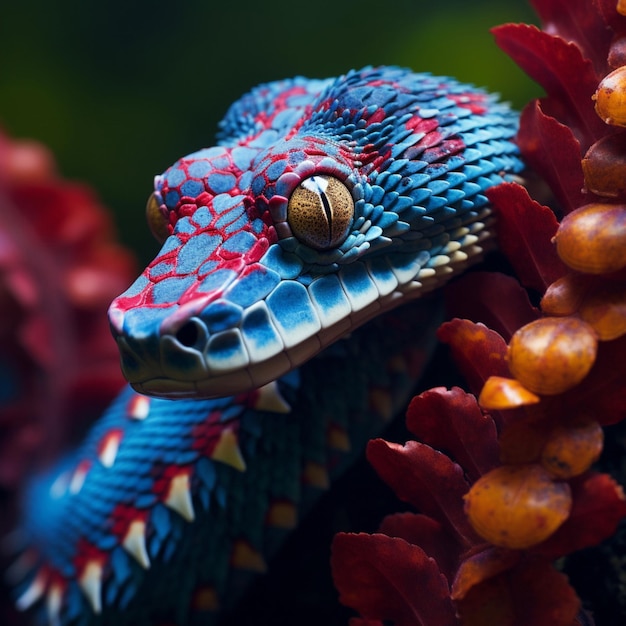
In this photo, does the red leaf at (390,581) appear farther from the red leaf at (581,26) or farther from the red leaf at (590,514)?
the red leaf at (581,26)

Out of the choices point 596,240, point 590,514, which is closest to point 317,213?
point 596,240

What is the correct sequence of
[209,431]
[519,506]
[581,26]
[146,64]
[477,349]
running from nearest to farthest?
[519,506]
[477,349]
[581,26]
[209,431]
[146,64]

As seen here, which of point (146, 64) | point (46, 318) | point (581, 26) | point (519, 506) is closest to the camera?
point (519, 506)

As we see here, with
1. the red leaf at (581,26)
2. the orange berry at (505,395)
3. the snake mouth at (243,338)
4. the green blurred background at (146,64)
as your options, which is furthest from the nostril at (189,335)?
the green blurred background at (146,64)

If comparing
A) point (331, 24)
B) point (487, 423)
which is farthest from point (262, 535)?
point (331, 24)

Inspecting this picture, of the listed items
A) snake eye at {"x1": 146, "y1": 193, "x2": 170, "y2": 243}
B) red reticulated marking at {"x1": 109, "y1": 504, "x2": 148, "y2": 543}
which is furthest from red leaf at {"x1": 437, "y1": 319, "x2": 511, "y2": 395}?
red reticulated marking at {"x1": 109, "y1": 504, "x2": 148, "y2": 543}

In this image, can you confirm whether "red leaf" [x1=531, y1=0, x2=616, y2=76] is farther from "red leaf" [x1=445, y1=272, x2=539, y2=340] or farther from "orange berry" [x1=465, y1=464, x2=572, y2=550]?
"orange berry" [x1=465, y1=464, x2=572, y2=550]

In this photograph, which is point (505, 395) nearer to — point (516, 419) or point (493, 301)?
point (516, 419)
